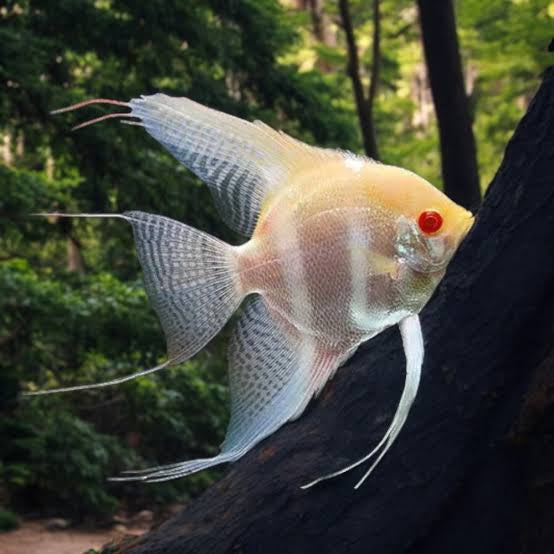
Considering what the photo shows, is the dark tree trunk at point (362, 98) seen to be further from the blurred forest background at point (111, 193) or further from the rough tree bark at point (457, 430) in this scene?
the rough tree bark at point (457, 430)

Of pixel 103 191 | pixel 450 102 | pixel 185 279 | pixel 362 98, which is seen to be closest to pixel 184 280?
pixel 185 279

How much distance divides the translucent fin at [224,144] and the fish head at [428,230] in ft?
0.47

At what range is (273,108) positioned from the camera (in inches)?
248

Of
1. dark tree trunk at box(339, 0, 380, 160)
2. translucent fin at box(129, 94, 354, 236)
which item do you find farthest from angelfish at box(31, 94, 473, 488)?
dark tree trunk at box(339, 0, 380, 160)

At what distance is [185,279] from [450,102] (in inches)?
133

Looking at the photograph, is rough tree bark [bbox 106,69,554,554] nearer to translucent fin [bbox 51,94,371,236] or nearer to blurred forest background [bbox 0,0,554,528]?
translucent fin [bbox 51,94,371,236]

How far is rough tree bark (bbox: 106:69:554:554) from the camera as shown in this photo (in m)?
1.77

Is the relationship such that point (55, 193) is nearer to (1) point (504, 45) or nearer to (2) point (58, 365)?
(2) point (58, 365)

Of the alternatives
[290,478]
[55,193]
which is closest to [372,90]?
[55,193]

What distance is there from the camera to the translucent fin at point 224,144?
1145mm

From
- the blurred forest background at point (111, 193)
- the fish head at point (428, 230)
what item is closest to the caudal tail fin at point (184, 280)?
the fish head at point (428, 230)

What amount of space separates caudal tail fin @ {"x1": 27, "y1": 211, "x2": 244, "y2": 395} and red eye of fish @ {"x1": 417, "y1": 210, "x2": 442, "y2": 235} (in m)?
0.25

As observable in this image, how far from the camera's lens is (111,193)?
5.70m

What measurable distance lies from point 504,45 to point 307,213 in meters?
6.67
